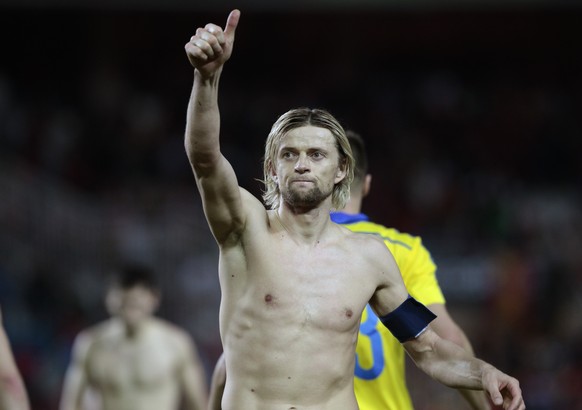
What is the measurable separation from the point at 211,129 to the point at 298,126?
492mm

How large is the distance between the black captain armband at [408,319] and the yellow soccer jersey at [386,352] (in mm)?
615

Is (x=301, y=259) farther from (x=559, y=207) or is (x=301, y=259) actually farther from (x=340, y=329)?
(x=559, y=207)

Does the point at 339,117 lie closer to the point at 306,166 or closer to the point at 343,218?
the point at 343,218

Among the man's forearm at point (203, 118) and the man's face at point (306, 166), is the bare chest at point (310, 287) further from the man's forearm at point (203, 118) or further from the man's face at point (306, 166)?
the man's forearm at point (203, 118)

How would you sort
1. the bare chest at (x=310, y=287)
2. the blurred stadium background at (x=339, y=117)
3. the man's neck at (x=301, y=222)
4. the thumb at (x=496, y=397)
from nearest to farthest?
the thumb at (x=496, y=397), the bare chest at (x=310, y=287), the man's neck at (x=301, y=222), the blurred stadium background at (x=339, y=117)

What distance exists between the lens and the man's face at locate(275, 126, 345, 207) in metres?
4.19

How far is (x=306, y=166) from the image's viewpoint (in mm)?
4180

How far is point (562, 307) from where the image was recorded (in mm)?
12656

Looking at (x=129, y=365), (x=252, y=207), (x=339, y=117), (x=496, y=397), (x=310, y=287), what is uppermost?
(x=339, y=117)

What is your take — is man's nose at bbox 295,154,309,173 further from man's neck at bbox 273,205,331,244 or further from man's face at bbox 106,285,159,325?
man's face at bbox 106,285,159,325

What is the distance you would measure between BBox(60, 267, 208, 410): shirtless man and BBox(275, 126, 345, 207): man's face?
435cm

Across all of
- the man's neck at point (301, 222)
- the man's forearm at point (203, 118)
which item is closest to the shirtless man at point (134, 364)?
the man's neck at point (301, 222)

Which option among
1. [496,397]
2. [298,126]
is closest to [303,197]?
[298,126]

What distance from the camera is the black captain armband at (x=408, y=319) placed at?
14.7 feet
